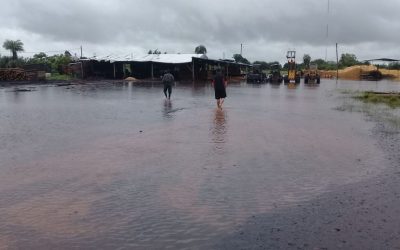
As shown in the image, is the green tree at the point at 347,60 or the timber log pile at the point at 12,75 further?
the green tree at the point at 347,60

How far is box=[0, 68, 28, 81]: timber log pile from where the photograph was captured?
1533 inches

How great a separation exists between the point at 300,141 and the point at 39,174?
5.84 m

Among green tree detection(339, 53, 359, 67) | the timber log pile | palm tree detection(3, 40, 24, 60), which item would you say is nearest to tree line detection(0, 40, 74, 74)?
palm tree detection(3, 40, 24, 60)

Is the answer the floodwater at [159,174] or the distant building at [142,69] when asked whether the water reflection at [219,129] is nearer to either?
the floodwater at [159,174]

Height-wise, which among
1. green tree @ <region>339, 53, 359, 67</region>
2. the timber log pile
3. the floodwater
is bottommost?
the floodwater

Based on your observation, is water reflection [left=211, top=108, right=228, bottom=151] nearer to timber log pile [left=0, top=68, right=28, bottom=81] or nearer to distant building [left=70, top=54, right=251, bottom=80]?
timber log pile [left=0, top=68, right=28, bottom=81]

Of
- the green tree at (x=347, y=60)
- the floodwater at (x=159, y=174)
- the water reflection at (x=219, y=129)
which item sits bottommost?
the floodwater at (x=159, y=174)

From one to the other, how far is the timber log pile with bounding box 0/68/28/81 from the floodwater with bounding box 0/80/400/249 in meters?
27.8

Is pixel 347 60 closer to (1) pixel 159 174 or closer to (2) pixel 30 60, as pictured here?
(2) pixel 30 60

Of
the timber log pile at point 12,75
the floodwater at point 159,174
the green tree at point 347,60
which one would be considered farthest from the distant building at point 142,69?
the green tree at point 347,60

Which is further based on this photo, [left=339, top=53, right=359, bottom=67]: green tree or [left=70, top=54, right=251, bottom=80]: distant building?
[left=339, top=53, right=359, bottom=67]: green tree

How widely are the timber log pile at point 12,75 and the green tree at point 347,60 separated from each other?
80.9 metres

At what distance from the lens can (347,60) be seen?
353 feet

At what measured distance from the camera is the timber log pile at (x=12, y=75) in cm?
3894
